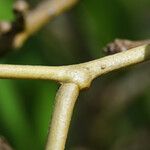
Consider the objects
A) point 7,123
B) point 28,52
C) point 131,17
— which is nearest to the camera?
point 7,123

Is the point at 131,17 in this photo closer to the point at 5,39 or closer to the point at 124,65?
the point at 5,39

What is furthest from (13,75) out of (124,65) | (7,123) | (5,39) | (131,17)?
(131,17)

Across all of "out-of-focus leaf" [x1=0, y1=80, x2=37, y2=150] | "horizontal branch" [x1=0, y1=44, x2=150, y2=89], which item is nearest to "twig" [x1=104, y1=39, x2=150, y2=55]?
"horizontal branch" [x1=0, y1=44, x2=150, y2=89]

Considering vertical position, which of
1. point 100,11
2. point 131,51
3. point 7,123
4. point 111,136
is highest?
point 100,11

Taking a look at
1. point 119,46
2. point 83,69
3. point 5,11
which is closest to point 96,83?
point 5,11

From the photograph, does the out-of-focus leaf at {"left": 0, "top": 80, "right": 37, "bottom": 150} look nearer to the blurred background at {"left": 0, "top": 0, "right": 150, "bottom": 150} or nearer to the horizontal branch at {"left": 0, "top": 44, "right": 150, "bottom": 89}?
the blurred background at {"left": 0, "top": 0, "right": 150, "bottom": 150}

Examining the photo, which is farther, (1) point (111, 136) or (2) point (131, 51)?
(1) point (111, 136)
